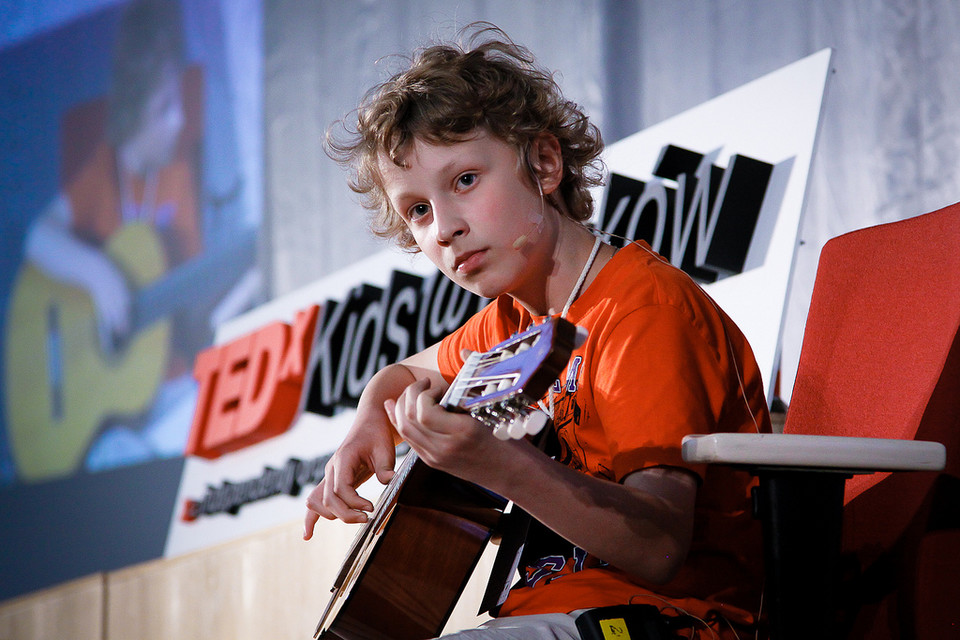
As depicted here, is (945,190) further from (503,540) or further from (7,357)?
(7,357)

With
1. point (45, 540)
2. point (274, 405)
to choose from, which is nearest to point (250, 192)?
point (274, 405)

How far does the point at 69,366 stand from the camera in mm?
4164

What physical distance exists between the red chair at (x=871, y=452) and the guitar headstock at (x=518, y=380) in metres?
0.14

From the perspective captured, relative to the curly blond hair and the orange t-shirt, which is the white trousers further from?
the curly blond hair

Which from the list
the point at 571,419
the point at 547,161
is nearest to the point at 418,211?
the point at 547,161

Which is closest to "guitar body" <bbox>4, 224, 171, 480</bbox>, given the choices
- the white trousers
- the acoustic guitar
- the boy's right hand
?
the boy's right hand

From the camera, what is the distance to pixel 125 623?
336cm

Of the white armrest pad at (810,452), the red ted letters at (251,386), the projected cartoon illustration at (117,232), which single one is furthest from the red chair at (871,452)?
the projected cartoon illustration at (117,232)

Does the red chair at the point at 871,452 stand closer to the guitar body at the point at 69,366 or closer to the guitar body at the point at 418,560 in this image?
the guitar body at the point at 418,560

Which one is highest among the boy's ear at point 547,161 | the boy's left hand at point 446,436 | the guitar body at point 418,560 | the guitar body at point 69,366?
the boy's ear at point 547,161

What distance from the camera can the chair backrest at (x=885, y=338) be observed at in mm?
988

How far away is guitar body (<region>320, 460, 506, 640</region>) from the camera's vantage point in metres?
1.13

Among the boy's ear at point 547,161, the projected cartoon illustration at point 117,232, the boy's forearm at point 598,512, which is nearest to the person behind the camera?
the boy's forearm at point 598,512

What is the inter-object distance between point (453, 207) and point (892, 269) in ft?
1.82
